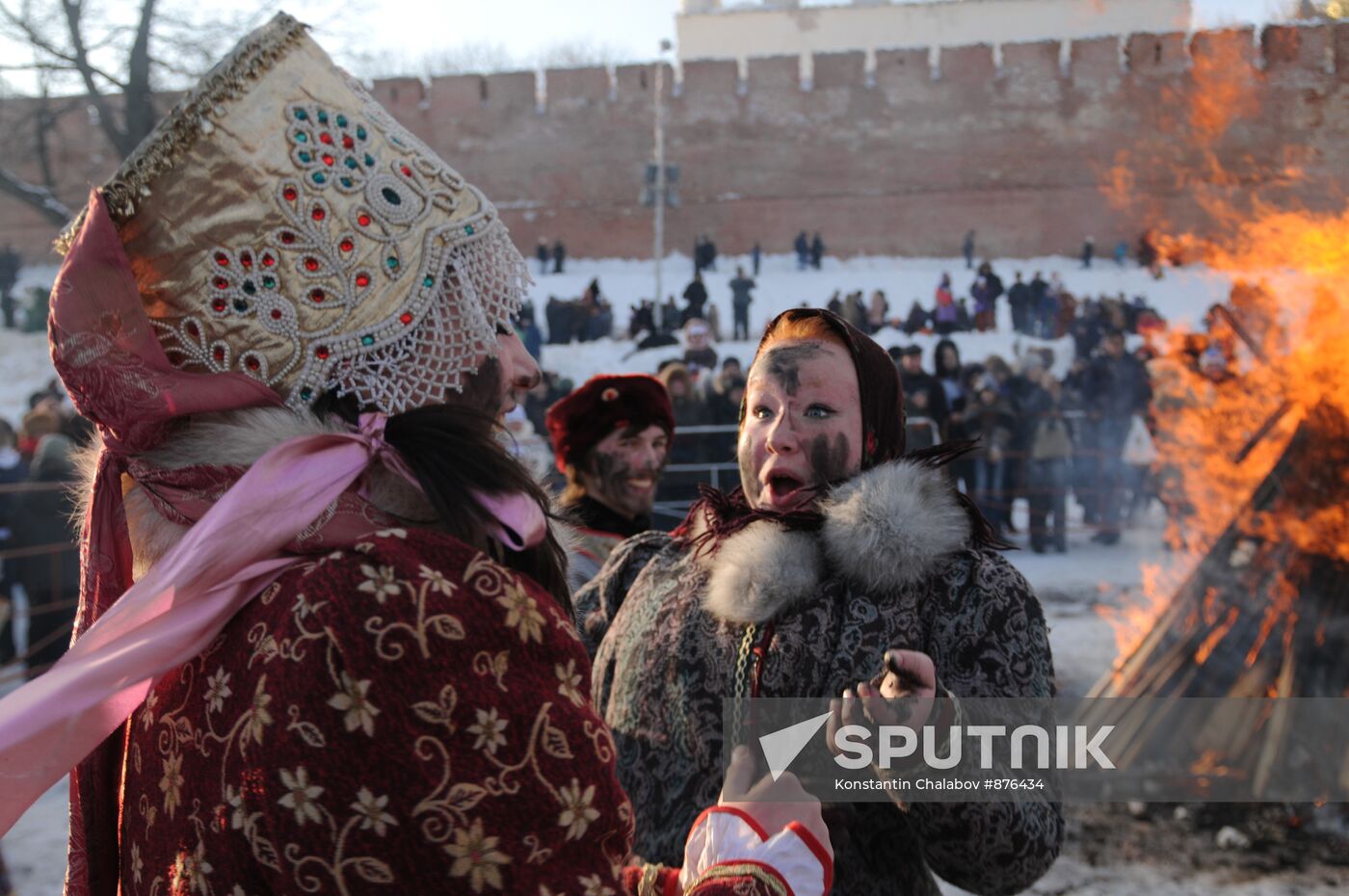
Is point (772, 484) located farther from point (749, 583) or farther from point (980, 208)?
point (980, 208)

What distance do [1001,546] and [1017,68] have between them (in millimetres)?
28768

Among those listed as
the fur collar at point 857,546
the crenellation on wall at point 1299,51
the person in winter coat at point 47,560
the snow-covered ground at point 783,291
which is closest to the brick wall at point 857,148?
the snow-covered ground at point 783,291

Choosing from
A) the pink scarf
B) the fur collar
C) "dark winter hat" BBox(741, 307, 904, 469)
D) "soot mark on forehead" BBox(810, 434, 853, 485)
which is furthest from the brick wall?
the pink scarf

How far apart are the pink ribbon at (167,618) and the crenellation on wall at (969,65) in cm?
2943

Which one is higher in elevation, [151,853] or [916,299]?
[151,853]

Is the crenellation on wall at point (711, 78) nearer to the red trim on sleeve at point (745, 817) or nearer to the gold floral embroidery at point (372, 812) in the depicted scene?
the red trim on sleeve at point (745, 817)

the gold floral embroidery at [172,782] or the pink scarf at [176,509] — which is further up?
the pink scarf at [176,509]

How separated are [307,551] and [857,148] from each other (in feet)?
97.4

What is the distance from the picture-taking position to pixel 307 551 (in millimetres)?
1334

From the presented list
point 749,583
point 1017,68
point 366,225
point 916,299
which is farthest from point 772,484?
point 1017,68

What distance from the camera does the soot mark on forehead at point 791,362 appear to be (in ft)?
7.68

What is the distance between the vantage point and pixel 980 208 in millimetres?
29375

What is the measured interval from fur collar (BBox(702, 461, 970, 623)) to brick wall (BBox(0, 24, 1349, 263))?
28.0 metres

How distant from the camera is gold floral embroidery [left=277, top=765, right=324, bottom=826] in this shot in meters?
1.16
